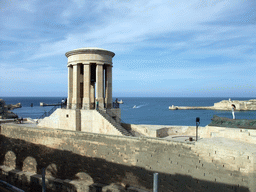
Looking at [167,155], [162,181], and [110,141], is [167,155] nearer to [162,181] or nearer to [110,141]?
[162,181]

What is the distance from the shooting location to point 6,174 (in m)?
17.5

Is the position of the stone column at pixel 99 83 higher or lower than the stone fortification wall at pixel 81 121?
higher

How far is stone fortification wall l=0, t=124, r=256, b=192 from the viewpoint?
31.0ft

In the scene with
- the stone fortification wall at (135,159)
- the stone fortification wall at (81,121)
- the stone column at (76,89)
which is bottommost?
the stone fortification wall at (135,159)

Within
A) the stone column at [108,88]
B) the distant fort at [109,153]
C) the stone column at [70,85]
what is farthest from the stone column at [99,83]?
the stone column at [70,85]

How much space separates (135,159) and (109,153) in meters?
1.93

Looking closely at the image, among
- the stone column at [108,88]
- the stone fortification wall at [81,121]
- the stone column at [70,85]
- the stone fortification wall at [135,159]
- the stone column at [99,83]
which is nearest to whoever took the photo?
the stone fortification wall at [135,159]

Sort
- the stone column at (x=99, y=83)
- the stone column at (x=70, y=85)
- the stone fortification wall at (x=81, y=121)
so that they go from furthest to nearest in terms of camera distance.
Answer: the stone column at (x=70, y=85), the stone column at (x=99, y=83), the stone fortification wall at (x=81, y=121)

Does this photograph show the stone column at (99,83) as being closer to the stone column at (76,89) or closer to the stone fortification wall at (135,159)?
the stone column at (76,89)

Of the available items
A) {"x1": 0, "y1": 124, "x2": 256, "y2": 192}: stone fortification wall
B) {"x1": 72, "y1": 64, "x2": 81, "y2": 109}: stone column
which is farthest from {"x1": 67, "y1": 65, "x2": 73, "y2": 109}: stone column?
{"x1": 0, "y1": 124, "x2": 256, "y2": 192}: stone fortification wall

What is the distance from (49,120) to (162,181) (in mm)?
12719

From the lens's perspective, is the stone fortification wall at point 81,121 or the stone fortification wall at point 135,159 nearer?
the stone fortification wall at point 135,159

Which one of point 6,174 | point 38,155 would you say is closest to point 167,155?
point 38,155

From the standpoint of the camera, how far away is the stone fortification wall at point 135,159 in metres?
9.46
